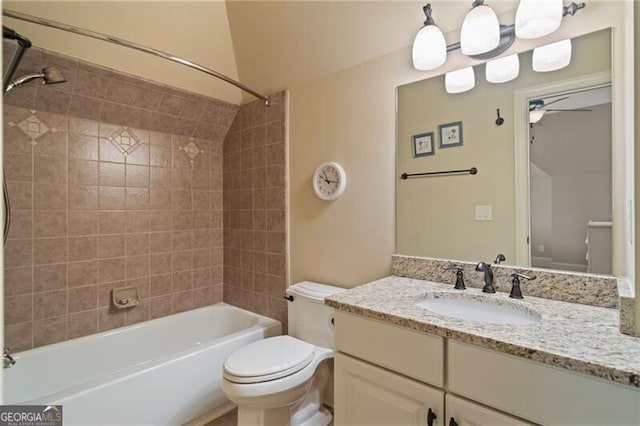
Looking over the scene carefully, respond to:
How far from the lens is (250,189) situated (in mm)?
2559

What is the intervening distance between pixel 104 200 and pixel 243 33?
1.43 m

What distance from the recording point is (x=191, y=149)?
2633 millimetres

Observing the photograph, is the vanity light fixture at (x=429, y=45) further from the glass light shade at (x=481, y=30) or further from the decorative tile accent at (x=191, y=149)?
the decorative tile accent at (x=191, y=149)

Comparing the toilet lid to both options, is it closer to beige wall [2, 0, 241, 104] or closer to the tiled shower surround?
the tiled shower surround

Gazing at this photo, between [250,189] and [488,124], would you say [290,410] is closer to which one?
[250,189]

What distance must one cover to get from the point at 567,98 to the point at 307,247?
155cm

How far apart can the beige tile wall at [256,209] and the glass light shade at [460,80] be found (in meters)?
1.12

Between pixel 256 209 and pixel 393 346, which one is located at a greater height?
pixel 256 209

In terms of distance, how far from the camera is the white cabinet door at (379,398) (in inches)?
40.5

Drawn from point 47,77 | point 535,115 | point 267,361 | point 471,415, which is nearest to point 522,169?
point 535,115

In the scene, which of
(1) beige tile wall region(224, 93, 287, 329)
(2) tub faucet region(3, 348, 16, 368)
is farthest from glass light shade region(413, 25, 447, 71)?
(2) tub faucet region(3, 348, 16, 368)

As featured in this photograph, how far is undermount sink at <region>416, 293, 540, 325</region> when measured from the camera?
123 cm

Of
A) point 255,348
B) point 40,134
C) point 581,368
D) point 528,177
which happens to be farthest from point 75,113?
point 581,368

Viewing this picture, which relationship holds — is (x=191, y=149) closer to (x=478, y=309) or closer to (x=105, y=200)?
(x=105, y=200)
